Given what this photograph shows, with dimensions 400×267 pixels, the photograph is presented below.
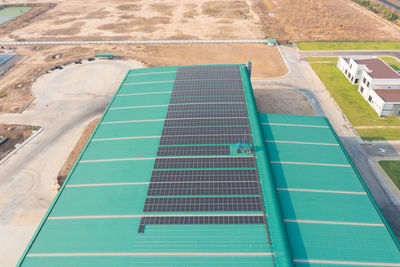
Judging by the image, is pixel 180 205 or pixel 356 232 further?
pixel 180 205

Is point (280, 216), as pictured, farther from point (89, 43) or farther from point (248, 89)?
point (89, 43)

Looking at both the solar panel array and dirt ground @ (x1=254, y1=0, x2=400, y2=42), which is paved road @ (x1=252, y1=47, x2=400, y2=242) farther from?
the solar panel array

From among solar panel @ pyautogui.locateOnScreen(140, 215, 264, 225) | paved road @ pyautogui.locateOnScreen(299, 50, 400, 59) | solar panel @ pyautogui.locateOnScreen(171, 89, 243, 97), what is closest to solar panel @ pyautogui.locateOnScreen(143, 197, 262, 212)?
solar panel @ pyautogui.locateOnScreen(140, 215, 264, 225)

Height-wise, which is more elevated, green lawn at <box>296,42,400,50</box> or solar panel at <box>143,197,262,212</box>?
solar panel at <box>143,197,262,212</box>

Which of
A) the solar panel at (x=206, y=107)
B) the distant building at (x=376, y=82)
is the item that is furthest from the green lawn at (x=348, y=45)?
the solar panel at (x=206, y=107)

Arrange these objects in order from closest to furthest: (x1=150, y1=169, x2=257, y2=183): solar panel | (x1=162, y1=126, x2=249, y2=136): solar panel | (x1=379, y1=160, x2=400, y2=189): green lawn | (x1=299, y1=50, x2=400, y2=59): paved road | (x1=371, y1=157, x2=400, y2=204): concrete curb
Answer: (x1=150, y1=169, x2=257, y2=183): solar panel → (x1=162, y1=126, x2=249, y2=136): solar panel → (x1=371, y1=157, x2=400, y2=204): concrete curb → (x1=379, y1=160, x2=400, y2=189): green lawn → (x1=299, y1=50, x2=400, y2=59): paved road

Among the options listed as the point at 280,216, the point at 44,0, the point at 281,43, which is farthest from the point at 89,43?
the point at 280,216

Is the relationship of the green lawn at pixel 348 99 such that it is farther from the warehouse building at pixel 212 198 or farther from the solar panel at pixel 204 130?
the solar panel at pixel 204 130

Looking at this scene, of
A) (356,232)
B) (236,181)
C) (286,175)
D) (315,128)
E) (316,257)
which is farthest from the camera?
(315,128)
